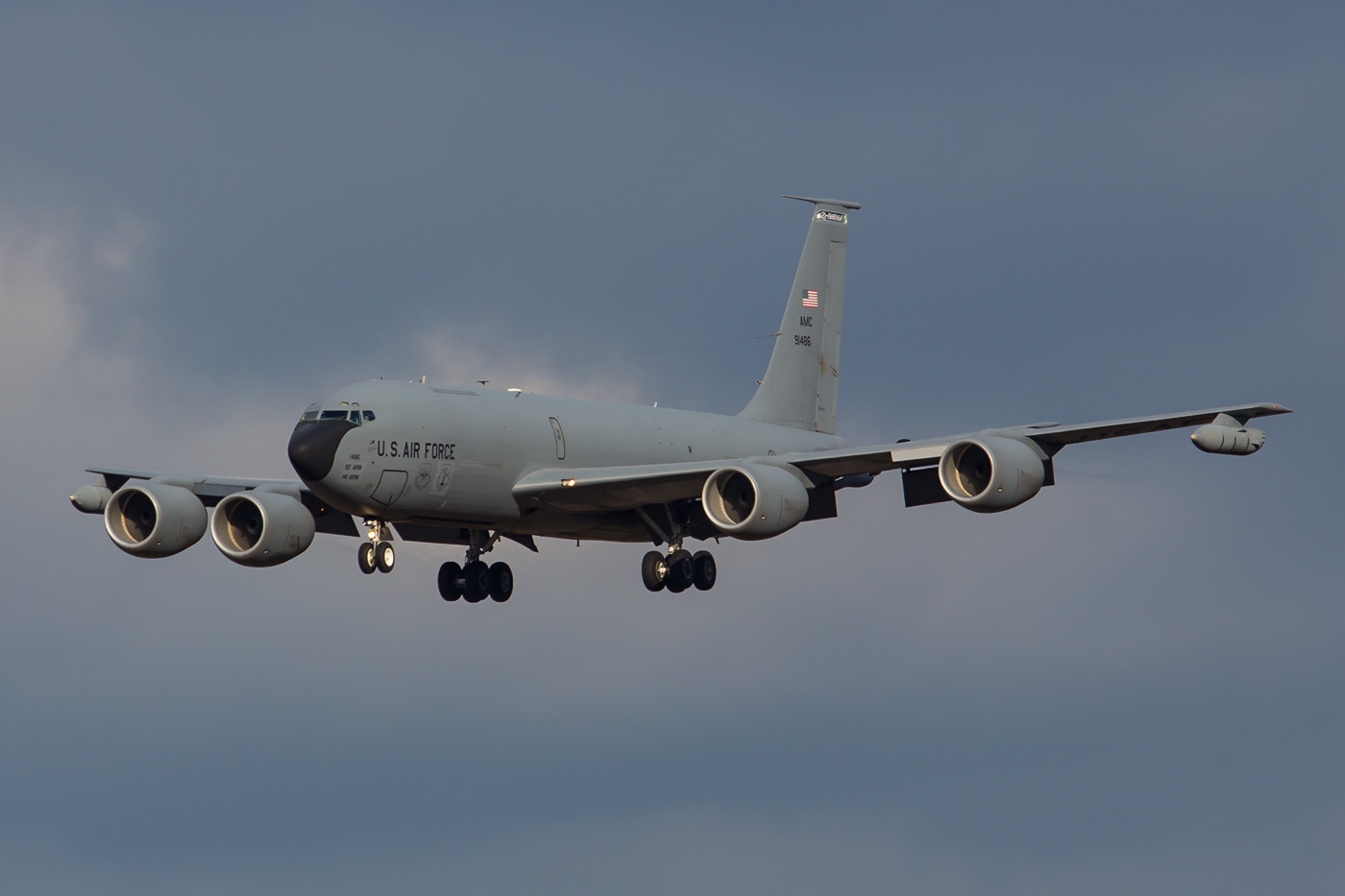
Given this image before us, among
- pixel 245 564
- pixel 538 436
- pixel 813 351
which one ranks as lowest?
pixel 245 564

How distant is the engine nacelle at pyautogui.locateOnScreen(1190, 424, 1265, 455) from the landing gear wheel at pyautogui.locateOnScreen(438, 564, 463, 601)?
66.1ft

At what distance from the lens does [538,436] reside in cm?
4878

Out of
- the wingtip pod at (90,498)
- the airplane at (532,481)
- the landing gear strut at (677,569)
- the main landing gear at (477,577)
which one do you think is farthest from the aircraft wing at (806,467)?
the wingtip pod at (90,498)

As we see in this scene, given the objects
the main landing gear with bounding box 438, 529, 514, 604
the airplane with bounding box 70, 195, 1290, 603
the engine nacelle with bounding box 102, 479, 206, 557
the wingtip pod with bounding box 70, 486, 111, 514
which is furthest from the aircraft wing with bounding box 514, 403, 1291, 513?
the wingtip pod with bounding box 70, 486, 111, 514

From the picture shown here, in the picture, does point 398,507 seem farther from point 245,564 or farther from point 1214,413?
point 1214,413

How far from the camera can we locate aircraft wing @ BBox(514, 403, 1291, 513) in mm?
45156

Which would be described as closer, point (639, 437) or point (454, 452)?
point (454, 452)

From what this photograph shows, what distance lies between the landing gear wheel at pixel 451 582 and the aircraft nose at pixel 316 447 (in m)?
8.43

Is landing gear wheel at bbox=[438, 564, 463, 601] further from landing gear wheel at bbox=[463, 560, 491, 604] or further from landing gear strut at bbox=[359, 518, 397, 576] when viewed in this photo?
landing gear strut at bbox=[359, 518, 397, 576]

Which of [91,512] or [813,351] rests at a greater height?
[813,351]

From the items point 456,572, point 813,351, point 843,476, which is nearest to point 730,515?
point 843,476

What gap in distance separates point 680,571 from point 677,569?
91 millimetres

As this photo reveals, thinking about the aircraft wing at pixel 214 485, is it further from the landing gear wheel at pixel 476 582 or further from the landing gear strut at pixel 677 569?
the landing gear strut at pixel 677 569

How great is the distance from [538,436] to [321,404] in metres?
5.63
